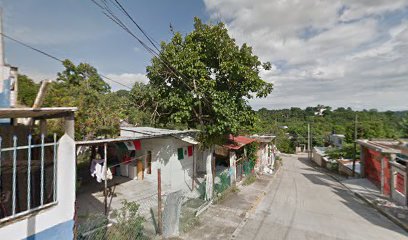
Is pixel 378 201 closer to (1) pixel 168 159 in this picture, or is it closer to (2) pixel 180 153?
(2) pixel 180 153

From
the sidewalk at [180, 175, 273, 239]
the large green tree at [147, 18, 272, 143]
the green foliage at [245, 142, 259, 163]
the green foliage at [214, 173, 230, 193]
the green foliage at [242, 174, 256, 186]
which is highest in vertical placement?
the large green tree at [147, 18, 272, 143]

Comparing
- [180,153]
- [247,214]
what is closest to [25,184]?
[180,153]

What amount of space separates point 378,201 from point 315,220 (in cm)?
630

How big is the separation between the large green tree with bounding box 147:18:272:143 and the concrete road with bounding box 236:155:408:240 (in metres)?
4.50

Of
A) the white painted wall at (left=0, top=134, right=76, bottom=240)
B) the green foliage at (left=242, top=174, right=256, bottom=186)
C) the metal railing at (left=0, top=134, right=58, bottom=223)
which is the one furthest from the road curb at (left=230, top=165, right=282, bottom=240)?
the metal railing at (left=0, top=134, right=58, bottom=223)

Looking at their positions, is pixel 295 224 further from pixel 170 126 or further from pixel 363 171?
pixel 363 171

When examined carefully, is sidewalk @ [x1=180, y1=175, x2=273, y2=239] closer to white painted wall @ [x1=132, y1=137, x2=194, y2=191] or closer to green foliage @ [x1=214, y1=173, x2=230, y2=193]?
green foliage @ [x1=214, y1=173, x2=230, y2=193]

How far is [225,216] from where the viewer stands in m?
9.88

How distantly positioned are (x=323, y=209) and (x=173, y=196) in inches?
352

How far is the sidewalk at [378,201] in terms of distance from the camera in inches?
432

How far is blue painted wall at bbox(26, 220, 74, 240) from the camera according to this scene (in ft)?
15.2

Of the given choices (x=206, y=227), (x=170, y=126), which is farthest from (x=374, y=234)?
(x=170, y=126)

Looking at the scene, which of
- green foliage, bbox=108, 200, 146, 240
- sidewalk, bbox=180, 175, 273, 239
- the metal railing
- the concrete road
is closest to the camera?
the metal railing

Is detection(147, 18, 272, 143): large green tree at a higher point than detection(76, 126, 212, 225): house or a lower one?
higher
